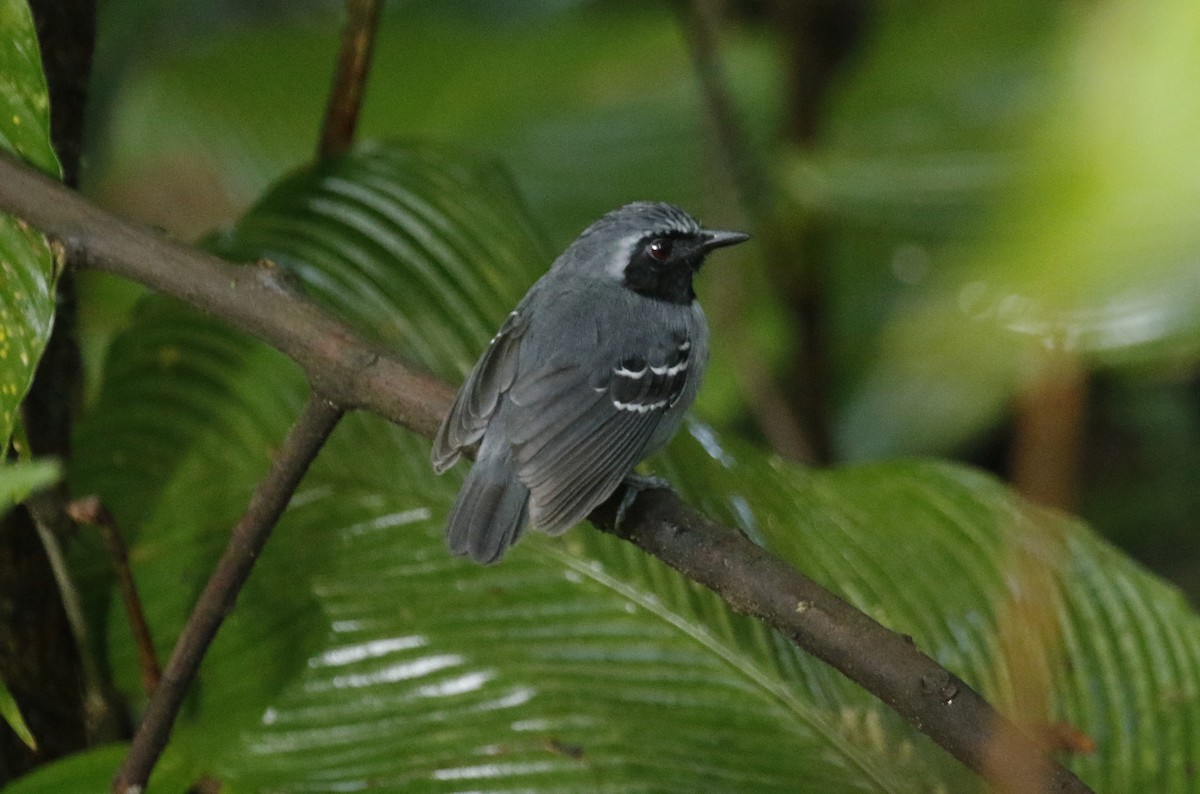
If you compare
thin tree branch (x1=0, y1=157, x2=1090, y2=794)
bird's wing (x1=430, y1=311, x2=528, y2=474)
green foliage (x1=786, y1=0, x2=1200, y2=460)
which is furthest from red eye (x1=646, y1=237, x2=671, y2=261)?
green foliage (x1=786, y1=0, x2=1200, y2=460)

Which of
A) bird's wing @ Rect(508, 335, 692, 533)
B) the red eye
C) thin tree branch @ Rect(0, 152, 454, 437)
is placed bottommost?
bird's wing @ Rect(508, 335, 692, 533)

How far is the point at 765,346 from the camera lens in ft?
13.8

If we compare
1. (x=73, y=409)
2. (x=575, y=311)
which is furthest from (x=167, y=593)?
(x=575, y=311)

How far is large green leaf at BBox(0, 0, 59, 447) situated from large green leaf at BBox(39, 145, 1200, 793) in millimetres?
649

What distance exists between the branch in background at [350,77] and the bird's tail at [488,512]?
719 millimetres

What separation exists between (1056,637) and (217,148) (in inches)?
130

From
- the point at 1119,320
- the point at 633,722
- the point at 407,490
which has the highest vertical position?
the point at 1119,320

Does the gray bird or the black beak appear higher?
the black beak

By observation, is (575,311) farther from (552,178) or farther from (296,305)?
(552,178)

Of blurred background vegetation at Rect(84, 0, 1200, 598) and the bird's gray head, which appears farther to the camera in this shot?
blurred background vegetation at Rect(84, 0, 1200, 598)

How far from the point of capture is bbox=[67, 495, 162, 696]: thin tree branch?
168 centimetres

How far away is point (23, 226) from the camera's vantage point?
148cm

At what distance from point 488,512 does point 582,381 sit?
405 millimetres

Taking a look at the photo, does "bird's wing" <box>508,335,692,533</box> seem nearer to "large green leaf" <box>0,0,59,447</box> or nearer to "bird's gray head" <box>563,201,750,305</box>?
"bird's gray head" <box>563,201,750,305</box>
